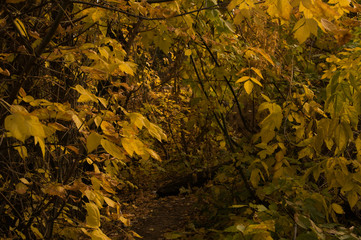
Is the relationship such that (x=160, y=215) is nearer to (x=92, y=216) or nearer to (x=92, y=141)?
(x=92, y=216)

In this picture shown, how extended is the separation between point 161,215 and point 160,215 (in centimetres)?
2

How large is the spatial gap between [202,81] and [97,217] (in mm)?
2773

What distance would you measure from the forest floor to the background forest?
737 millimetres

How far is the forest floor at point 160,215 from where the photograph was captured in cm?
582

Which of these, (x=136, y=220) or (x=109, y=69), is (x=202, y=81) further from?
(x=136, y=220)

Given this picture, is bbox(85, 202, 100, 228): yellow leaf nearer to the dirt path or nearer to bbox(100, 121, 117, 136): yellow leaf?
bbox(100, 121, 117, 136): yellow leaf

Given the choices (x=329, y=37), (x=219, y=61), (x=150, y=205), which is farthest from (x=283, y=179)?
(x=150, y=205)

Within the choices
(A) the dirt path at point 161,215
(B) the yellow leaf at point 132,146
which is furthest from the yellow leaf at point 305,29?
(A) the dirt path at point 161,215

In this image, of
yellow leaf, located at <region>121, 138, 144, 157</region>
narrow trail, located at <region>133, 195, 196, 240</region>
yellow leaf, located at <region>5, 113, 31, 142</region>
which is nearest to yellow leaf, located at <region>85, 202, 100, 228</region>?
yellow leaf, located at <region>121, 138, 144, 157</region>

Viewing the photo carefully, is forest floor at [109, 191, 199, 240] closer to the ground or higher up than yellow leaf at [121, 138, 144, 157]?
closer to the ground

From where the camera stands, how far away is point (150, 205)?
7.42 m

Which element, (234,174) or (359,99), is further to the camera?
(234,174)

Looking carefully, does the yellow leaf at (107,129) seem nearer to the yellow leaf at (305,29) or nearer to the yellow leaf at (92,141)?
the yellow leaf at (92,141)

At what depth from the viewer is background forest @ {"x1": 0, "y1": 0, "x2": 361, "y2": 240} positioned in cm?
161
